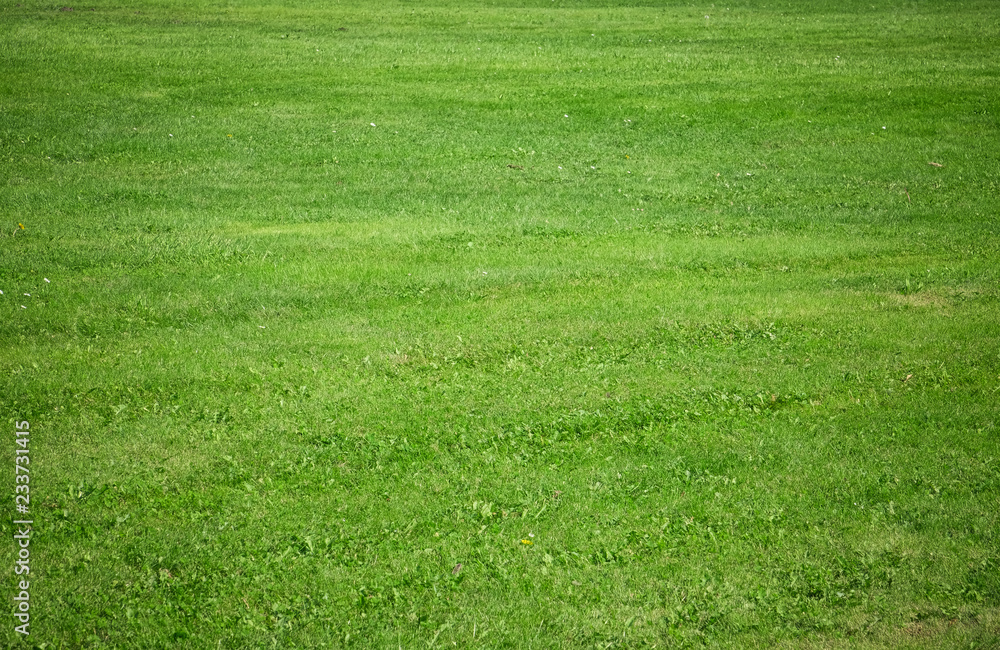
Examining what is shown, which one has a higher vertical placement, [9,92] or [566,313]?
[9,92]

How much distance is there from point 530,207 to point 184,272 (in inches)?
202

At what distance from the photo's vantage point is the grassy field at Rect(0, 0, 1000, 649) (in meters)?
5.66

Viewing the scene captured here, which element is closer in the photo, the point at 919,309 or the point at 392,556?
the point at 392,556

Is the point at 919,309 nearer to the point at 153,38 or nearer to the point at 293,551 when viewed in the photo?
the point at 293,551

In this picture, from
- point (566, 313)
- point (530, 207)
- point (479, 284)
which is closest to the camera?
point (566, 313)

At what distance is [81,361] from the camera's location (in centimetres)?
838

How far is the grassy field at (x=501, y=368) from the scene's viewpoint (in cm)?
566

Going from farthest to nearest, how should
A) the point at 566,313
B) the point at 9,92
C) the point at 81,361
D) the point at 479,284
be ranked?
the point at 9,92 → the point at 479,284 → the point at 566,313 → the point at 81,361

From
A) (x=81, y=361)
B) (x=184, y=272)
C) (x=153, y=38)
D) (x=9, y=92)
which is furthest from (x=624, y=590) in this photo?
(x=153, y=38)

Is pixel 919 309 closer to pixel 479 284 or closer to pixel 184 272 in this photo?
pixel 479 284

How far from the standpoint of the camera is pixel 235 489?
21.7ft

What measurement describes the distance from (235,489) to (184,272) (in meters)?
4.82

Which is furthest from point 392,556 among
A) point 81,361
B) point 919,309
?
point 919,309

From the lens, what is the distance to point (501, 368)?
28.0 ft
